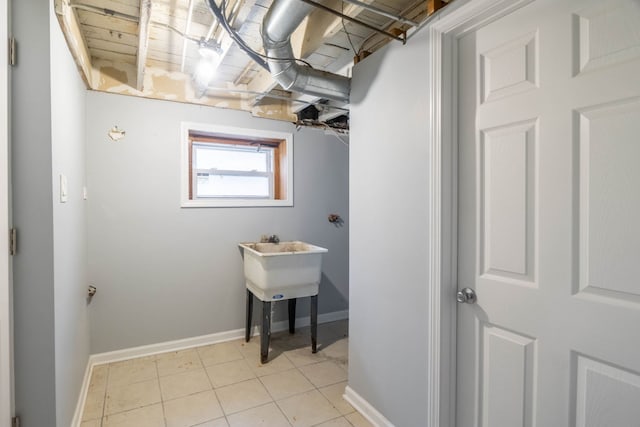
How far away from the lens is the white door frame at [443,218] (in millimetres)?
1432

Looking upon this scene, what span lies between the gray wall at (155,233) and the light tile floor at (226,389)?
29cm

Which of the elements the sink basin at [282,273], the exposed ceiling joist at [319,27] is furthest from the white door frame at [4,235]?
the sink basin at [282,273]

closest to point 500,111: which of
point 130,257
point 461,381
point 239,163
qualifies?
point 461,381

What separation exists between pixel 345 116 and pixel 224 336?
2.45 metres

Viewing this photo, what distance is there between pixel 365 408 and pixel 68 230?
191 cm

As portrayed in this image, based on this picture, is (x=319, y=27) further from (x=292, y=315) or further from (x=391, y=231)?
(x=292, y=315)

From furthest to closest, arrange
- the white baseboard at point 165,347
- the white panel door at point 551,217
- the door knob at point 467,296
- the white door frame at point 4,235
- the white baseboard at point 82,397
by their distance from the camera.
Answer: the white baseboard at point 165,347, the white baseboard at point 82,397, the door knob at point 467,296, the white door frame at point 4,235, the white panel door at point 551,217

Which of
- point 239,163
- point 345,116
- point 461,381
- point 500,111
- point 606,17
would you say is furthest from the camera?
point 345,116

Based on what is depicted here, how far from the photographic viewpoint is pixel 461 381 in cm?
145

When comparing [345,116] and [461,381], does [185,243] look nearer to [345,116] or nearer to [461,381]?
[345,116]

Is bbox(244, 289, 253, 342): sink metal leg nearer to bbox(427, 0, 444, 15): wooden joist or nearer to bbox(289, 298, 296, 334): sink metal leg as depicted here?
bbox(289, 298, 296, 334): sink metal leg

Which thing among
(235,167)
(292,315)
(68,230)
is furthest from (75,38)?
(292,315)

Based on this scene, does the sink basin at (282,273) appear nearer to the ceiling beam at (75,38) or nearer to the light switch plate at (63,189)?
the light switch plate at (63,189)

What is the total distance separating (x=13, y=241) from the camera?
4.09ft
